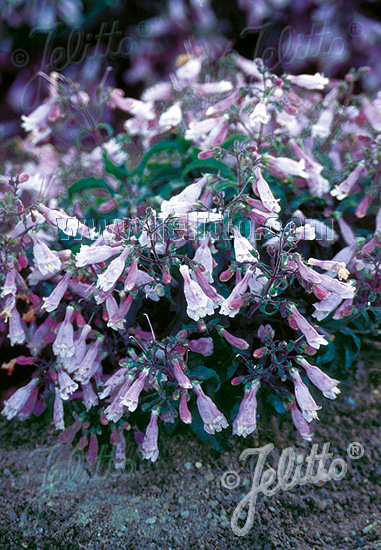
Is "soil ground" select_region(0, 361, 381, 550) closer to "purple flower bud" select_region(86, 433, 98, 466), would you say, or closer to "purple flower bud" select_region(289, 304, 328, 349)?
"purple flower bud" select_region(86, 433, 98, 466)

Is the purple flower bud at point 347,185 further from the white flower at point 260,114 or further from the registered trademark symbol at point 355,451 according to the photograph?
the registered trademark symbol at point 355,451

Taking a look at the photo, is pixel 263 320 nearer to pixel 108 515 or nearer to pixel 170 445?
pixel 170 445

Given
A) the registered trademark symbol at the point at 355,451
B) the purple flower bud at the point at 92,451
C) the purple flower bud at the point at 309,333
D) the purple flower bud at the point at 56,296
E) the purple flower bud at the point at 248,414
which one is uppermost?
the purple flower bud at the point at 56,296

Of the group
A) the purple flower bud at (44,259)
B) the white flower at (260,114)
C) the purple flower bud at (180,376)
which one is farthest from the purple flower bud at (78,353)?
the white flower at (260,114)

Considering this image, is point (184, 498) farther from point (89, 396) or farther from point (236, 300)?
point (236, 300)

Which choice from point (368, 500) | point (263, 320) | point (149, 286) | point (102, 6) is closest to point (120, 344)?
point (149, 286)

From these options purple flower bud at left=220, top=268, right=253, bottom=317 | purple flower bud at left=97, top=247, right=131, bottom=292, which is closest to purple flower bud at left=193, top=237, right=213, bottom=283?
purple flower bud at left=220, top=268, right=253, bottom=317

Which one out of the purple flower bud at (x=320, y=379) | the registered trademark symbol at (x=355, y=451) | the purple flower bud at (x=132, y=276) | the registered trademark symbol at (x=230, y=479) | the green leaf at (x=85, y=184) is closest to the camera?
the purple flower bud at (x=132, y=276)
